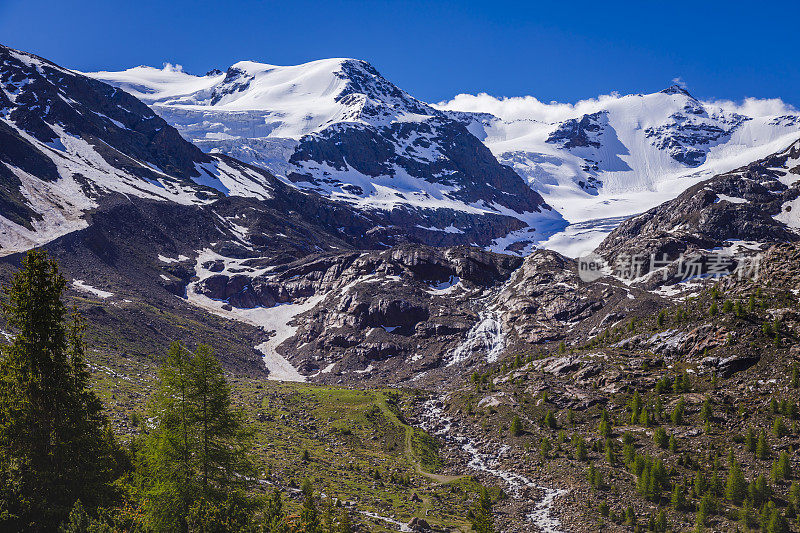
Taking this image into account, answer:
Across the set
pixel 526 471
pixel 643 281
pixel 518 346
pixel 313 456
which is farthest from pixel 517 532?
pixel 643 281

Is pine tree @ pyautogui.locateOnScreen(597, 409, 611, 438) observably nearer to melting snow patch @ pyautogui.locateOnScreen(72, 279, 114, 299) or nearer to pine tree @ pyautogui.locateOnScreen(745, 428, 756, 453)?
pine tree @ pyautogui.locateOnScreen(745, 428, 756, 453)

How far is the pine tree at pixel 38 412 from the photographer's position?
27750 mm

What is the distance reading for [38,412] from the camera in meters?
28.1

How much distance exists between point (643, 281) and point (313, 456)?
117520mm

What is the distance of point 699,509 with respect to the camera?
56.3 m

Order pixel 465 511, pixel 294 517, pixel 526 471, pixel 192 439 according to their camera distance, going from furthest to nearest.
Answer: pixel 526 471 < pixel 465 511 < pixel 294 517 < pixel 192 439

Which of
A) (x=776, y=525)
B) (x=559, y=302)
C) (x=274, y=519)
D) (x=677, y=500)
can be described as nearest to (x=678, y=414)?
(x=677, y=500)

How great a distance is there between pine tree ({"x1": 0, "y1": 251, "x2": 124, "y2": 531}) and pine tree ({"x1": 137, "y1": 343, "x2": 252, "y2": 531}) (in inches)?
152

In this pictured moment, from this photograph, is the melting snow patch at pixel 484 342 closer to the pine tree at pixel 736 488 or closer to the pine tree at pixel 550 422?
the pine tree at pixel 550 422

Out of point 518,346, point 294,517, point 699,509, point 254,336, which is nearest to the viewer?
point 294,517

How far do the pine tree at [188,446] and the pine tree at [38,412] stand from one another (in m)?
3.87

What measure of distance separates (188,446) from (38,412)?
7.76 m

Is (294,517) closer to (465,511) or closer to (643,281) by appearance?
(465,511)

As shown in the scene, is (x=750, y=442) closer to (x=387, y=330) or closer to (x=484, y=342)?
(x=484, y=342)
